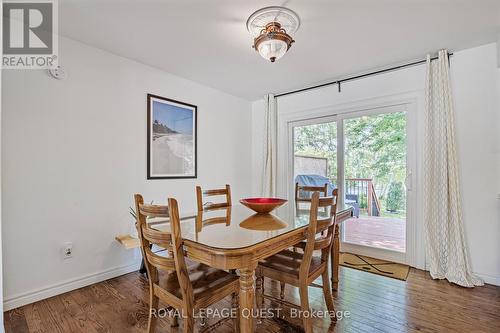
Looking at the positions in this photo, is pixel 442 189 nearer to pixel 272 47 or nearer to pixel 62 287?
pixel 272 47

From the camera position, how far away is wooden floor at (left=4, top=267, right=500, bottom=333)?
177cm

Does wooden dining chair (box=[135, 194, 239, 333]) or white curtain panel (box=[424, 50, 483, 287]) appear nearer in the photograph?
wooden dining chair (box=[135, 194, 239, 333])

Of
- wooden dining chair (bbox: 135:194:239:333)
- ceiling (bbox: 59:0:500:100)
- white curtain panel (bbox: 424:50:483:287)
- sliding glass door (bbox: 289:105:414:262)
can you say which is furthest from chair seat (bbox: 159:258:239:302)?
sliding glass door (bbox: 289:105:414:262)

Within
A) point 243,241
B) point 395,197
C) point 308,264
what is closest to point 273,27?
point 243,241

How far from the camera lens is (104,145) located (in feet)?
8.39

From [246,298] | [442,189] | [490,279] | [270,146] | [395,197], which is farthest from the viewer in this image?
[270,146]

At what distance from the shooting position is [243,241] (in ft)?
Result: 4.39

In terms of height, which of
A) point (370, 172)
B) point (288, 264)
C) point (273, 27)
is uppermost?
point (273, 27)

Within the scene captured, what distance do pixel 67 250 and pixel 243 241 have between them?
1945mm

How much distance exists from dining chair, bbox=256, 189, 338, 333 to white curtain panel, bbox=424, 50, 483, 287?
1519 mm

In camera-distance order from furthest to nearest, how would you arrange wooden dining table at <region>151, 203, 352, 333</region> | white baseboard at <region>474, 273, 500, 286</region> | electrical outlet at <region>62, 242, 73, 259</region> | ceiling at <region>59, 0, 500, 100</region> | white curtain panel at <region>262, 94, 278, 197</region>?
1. white curtain panel at <region>262, 94, 278, 197</region>
2. white baseboard at <region>474, 273, 500, 286</region>
3. electrical outlet at <region>62, 242, 73, 259</region>
4. ceiling at <region>59, 0, 500, 100</region>
5. wooden dining table at <region>151, 203, 352, 333</region>

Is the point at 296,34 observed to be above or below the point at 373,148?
above

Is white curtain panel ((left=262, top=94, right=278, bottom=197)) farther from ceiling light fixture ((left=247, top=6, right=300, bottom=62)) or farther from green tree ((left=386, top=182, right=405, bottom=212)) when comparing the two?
ceiling light fixture ((left=247, top=6, right=300, bottom=62))

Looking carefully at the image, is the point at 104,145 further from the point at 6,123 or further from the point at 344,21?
the point at 344,21
